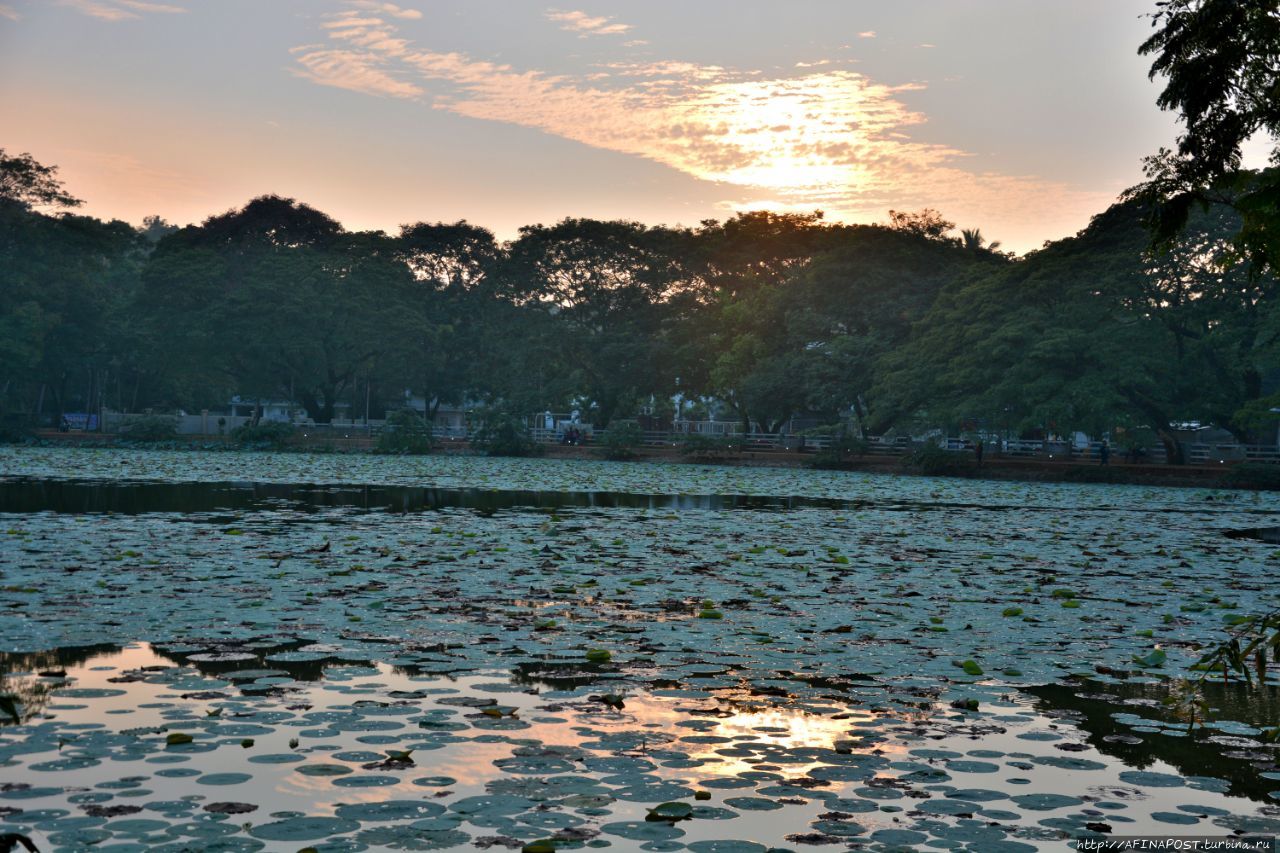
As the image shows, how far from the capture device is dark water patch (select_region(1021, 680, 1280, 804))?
630 cm

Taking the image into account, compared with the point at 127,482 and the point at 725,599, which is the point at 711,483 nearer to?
the point at 127,482

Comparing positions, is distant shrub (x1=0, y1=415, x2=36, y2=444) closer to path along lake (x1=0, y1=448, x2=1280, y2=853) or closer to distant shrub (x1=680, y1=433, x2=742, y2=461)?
distant shrub (x1=680, y1=433, x2=742, y2=461)

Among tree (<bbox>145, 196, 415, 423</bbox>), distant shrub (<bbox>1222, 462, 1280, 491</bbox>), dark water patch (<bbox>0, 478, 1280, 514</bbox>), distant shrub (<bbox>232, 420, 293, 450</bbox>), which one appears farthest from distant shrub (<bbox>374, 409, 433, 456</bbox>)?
distant shrub (<bbox>1222, 462, 1280, 491</bbox>)

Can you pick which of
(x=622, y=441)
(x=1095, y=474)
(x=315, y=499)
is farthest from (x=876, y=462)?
(x=315, y=499)

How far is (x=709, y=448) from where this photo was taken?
183 ft

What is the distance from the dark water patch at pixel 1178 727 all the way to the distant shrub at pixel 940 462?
3860 cm

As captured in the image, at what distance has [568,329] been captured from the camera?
64.4 meters

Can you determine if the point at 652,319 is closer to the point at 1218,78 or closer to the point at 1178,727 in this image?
the point at 1218,78

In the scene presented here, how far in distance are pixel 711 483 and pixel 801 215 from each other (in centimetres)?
3436

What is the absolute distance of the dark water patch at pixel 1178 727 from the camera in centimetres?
630

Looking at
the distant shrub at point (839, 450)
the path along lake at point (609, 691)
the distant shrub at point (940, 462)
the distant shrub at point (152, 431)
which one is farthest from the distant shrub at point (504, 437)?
the path along lake at point (609, 691)

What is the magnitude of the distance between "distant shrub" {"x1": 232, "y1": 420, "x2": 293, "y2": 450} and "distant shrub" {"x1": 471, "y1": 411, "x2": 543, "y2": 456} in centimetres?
976

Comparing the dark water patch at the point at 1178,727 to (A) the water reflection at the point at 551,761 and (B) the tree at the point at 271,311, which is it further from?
(B) the tree at the point at 271,311

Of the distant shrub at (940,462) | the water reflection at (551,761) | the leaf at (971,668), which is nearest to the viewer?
the water reflection at (551,761)
